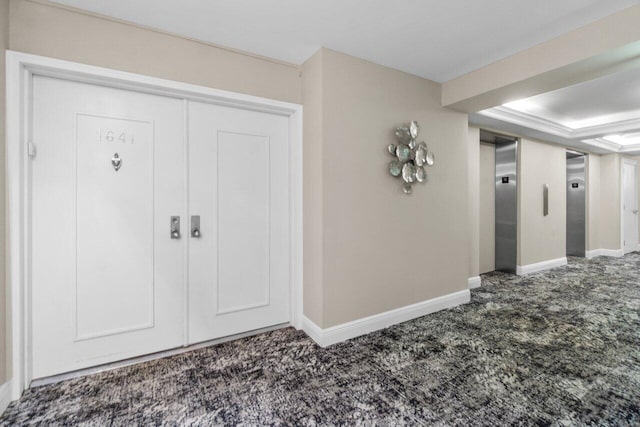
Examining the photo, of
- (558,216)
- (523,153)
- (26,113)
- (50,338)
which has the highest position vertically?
(523,153)

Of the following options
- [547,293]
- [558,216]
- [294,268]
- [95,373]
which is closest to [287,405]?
[294,268]

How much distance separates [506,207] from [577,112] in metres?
1.62

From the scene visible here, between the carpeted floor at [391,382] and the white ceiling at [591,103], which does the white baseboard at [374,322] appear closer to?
the carpeted floor at [391,382]

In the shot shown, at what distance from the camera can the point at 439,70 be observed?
293 centimetres

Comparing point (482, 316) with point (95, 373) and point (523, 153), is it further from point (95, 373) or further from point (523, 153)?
point (95, 373)

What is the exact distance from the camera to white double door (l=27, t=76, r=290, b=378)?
6.63 feet

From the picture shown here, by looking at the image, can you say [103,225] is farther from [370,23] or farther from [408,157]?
[408,157]

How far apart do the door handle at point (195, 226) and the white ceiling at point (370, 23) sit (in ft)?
4.69

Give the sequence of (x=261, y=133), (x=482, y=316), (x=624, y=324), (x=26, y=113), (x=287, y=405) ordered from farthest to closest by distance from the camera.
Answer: (x=482, y=316) < (x=624, y=324) < (x=261, y=133) < (x=26, y=113) < (x=287, y=405)

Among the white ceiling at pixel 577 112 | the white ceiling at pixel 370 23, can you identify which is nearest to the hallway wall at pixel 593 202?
the white ceiling at pixel 577 112

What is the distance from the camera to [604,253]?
258 inches

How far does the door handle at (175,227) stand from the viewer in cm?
239

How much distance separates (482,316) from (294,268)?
2.05 m

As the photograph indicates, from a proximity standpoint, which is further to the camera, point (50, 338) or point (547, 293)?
point (547, 293)
